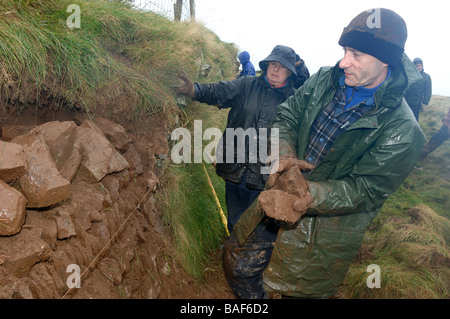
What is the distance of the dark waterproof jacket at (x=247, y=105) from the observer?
3.59 meters

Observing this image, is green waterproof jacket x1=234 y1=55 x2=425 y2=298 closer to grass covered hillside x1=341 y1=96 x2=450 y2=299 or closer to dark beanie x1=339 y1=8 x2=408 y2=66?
dark beanie x1=339 y1=8 x2=408 y2=66

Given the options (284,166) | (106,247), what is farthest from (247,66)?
(106,247)

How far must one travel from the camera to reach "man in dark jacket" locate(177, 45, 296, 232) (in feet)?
11.6

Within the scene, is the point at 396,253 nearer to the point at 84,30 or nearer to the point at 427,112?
the point at 84,30


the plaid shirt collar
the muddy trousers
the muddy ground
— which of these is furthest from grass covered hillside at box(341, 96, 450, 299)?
the plaid shirt collar

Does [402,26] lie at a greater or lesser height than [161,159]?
greater

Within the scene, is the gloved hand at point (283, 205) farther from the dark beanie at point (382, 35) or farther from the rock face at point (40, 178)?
the rock face at point (40, 178)

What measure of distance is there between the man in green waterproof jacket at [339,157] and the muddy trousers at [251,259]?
0.04 meters

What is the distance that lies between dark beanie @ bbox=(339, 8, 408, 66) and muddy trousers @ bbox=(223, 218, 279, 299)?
175cm

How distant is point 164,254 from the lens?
10.0ft

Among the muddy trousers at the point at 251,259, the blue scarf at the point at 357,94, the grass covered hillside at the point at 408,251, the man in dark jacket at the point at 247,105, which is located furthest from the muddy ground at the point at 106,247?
the grass covered hillside at the point at 408,251

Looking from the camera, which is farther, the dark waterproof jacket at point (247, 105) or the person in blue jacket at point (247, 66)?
the person in blue jacket at point (247, 66)
